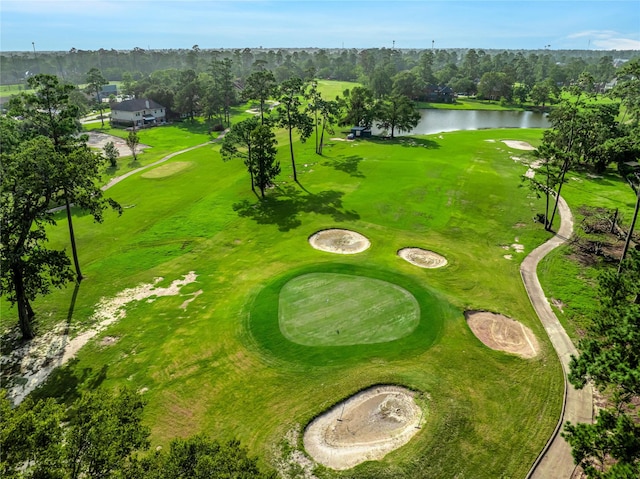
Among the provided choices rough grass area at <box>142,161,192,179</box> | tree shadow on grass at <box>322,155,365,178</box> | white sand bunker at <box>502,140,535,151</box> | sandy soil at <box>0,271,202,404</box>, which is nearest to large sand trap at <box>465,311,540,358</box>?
sandy soil at <box>0,271,202,404</box>

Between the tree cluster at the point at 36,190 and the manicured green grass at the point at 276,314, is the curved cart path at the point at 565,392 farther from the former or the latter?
the tree cluster at the point at 36,190

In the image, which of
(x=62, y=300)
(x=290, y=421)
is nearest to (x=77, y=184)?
(x=62, y=300)

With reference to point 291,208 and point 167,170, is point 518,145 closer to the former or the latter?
point 291,208

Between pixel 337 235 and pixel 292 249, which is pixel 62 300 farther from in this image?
pixel 337 235

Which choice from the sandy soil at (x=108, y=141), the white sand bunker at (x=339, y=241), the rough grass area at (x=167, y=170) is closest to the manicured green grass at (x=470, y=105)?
the sandy soil at (x=108, y=141)

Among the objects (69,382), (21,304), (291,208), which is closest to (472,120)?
(291,208)

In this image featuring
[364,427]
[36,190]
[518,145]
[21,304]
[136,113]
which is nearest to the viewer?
[364,427]
